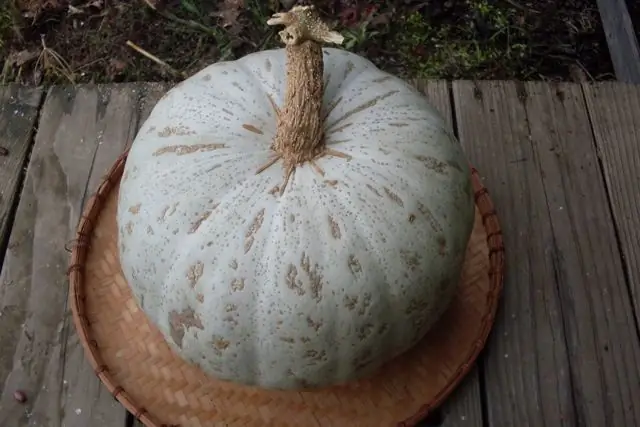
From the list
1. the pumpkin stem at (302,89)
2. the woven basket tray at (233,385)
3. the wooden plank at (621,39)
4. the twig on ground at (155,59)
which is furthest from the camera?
the twig on ground at (155,59)

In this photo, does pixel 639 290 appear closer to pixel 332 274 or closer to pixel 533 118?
pixel 533 118

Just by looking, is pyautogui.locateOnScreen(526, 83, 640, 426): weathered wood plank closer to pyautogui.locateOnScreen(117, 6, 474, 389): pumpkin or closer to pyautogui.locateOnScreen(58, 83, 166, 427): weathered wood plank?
pyautogui.locateOnScreen(117, 6, 474, 389): pumpkin

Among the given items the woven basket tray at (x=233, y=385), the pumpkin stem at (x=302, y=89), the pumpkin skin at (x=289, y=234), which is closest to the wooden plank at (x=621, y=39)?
the woven basket tray at (x=233, y=385)

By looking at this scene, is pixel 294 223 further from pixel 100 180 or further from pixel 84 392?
pixel 100 180

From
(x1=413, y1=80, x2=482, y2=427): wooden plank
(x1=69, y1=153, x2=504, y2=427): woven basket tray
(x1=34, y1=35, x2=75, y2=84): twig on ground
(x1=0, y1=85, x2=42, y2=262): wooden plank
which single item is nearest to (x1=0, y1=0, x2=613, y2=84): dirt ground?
(x1=34, y1=35, x2=75, y2=84): twig on ground

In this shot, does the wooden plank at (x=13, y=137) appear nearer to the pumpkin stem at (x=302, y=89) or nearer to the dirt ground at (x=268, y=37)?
the dirt ground at (x=268, y=37)
